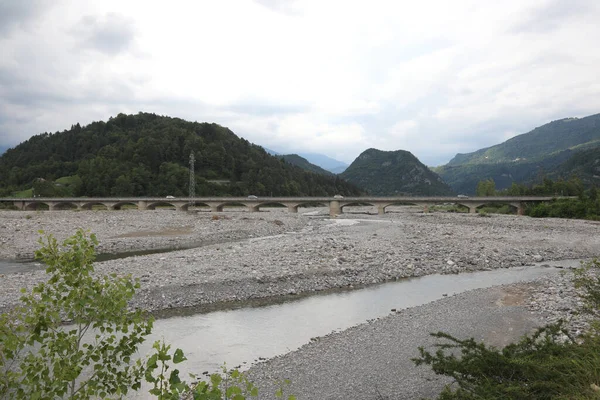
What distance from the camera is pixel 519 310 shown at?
15.1m

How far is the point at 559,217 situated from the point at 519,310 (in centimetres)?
6111

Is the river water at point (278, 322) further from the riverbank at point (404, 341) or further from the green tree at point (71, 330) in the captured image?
the green tree at point (71, 330)

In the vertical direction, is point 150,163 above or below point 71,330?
above

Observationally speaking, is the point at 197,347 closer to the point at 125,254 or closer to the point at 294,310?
the point at 294,310

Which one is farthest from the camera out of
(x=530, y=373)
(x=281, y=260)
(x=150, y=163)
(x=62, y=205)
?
(x=150, y=163)

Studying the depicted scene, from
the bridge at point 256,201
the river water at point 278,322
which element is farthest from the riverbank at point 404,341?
the bridge at point 256,201

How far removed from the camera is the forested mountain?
119 meters

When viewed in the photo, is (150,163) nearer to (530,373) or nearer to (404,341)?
(404,341)

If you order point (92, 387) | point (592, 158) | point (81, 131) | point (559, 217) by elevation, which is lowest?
point (559, 217)

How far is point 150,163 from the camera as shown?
133 m

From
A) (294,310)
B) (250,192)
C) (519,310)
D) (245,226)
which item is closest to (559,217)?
(245,226)

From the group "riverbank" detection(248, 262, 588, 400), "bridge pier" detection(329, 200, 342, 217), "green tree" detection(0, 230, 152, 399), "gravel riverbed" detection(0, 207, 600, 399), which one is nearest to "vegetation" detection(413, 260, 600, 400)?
"riverbank" detection(248, 262, 588, 400)

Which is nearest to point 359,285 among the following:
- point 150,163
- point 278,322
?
point 278,322

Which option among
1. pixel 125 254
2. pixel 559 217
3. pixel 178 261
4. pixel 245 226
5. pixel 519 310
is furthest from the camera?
pixel 559 217
